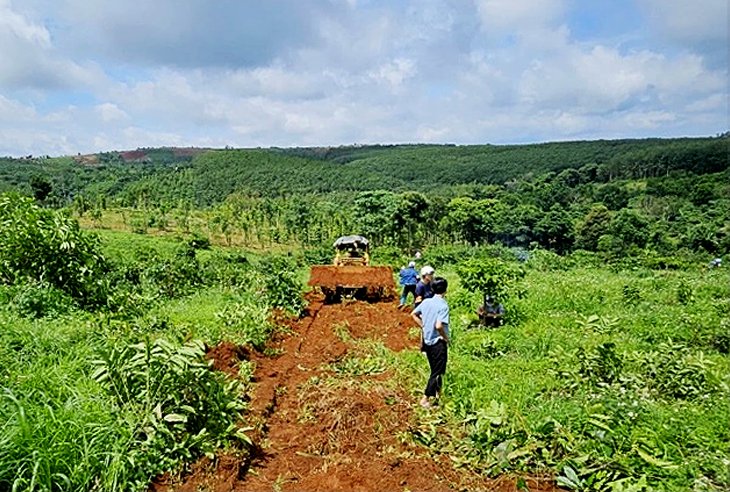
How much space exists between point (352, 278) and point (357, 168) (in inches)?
5251

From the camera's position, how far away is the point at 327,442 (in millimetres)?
5129

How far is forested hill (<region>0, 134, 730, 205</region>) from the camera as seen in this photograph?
97500mm

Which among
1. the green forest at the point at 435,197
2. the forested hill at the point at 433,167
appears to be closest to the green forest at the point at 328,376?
the green forest at the point at 435,197

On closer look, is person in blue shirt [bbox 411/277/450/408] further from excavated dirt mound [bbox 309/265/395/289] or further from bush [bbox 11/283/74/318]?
excavated dirt mound [bbox 309/265/395/289]

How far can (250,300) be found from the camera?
1266cm

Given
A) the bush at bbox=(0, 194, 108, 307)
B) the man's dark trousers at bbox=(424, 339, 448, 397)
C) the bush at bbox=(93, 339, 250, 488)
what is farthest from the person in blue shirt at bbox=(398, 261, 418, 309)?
the bush at bbox=(93, 339, 250, 488)

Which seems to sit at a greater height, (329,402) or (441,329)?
(441,329)

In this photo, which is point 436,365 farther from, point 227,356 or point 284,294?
point 284,294

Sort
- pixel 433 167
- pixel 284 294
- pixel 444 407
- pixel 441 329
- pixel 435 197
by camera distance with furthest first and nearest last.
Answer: pixel 433 167 < pixel 435 197 < pixel 284 294 < pixel 441 329 < pixel 444 407

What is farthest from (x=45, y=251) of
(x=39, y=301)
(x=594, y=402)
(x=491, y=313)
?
(x=594, y=402)

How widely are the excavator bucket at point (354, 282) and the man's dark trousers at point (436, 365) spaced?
28.2 feet

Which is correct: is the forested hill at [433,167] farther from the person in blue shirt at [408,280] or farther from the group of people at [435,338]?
the group of people at [435,338]

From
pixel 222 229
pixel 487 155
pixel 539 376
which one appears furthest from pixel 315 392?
pixel 487 155

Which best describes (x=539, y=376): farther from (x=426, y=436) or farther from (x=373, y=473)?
(x=373, y=473)
